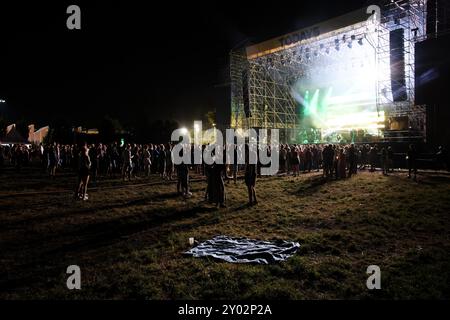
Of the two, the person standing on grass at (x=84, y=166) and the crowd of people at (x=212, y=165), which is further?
the crowd of people at (x=212, y=165)

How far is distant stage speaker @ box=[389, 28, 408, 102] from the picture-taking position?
21.6 m

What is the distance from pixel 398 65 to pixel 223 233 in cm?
2036

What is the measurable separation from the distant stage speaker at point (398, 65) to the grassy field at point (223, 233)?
35.3ft

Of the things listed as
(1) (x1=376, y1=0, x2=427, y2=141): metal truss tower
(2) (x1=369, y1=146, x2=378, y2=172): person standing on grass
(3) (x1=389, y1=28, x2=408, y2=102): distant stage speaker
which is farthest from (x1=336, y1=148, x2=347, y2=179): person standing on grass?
(3) (x1=389, y1=28, x2=408, y2=102): distant stage speaker

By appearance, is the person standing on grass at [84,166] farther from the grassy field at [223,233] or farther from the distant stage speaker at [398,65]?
the distant stage speaker at [398,65]

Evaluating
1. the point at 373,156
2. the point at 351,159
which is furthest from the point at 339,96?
the point at 351,159

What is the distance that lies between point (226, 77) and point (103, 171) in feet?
62.1

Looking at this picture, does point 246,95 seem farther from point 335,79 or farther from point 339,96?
point 339,96

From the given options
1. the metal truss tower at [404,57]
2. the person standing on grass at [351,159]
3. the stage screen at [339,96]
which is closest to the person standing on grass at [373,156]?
the metal truss tower at [404,57]

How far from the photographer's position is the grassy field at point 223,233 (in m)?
4.85

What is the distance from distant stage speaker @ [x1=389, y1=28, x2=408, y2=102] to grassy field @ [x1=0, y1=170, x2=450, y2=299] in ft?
35.3

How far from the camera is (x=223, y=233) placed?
25.8ft

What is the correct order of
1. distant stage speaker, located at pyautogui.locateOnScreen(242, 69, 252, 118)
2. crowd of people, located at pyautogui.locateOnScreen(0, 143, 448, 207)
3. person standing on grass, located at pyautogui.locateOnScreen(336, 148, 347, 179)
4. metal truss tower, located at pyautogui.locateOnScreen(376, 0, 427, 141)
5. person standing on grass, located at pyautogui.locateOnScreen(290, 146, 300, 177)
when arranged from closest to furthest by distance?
crowd of people, located at pyautogui.locateOnScreen(0, 143, 448, 207), person standing on grass, located at pyautogui.locateOnScreen(336, 148, 347, 179), person standing on grass, located at pyautogui.locateOnScreen(290, 146, 300, 177), metal truss tower, located at pyautogui.locateOnScreen(376, 0, 427, 141), distant stage speaker, located at pyautogui.locateOnScreen(242, 69, 252, 118)

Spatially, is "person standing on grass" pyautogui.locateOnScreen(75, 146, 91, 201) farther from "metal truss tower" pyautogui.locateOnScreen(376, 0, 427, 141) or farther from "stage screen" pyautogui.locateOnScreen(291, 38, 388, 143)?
"stage screen" pyautogui.locateOnScreen(291, 38, 388, 143)
